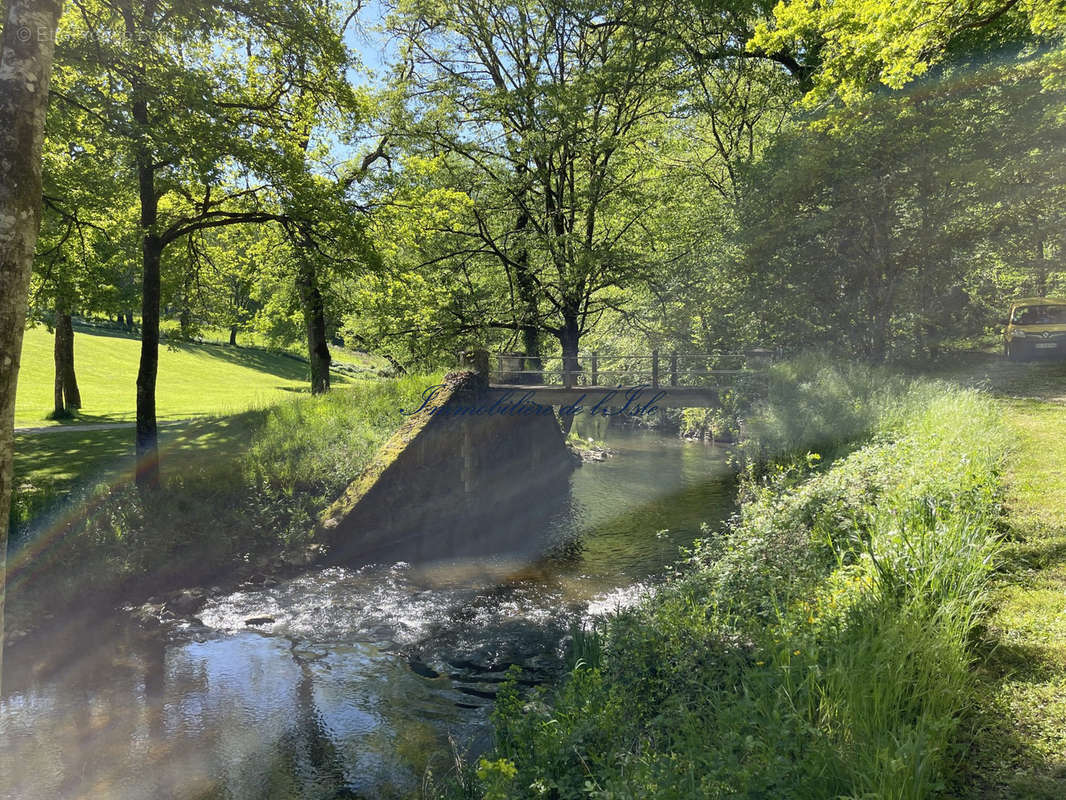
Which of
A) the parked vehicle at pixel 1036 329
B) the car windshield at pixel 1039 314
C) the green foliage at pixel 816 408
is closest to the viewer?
the green foliage at pixel 816 408

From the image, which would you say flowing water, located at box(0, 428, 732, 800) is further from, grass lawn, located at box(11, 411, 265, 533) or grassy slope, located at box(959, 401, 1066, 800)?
grassy slope, located at box(959, 401, 1066, 800)

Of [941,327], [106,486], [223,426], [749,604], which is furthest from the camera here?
[941,327]

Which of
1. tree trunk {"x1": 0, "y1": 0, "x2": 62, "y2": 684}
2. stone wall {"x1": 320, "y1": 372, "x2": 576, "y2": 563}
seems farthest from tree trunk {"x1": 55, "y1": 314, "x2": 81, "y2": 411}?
tree trunk {"x1": 0, "y1": 0, "x2": 62, "y2": 684}

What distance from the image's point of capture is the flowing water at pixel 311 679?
623 centimetres

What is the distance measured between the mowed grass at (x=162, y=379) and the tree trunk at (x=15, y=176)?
14.1 m

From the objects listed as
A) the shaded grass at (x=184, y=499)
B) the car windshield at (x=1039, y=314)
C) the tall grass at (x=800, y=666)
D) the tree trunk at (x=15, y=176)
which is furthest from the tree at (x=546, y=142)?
the tree trunk at (x=15, y=176)

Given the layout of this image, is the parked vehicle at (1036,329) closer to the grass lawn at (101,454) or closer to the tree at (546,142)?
the tree at (546,142)

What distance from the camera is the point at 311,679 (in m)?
8.20

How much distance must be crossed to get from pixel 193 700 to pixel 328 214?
8337mm

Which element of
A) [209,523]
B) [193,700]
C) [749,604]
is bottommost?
[193,700]

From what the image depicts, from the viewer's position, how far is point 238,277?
18.1 m

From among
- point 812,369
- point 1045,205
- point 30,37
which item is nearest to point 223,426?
point 30,37

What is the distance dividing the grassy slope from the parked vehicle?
15.5 metres

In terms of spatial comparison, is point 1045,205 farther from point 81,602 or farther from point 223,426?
point 81,602
